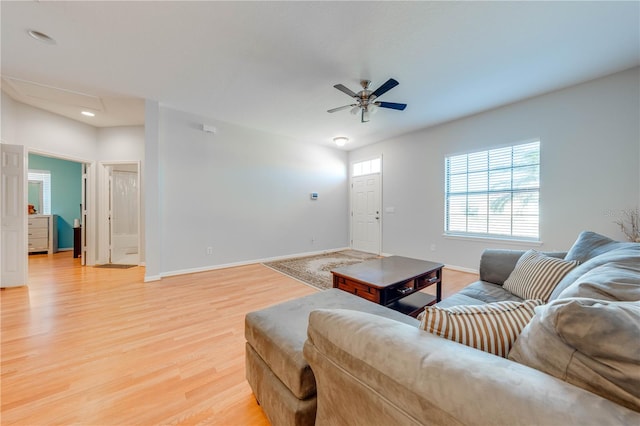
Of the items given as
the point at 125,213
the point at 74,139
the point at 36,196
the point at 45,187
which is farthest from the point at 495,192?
the point at 36,196

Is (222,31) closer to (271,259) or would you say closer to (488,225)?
(271,259)

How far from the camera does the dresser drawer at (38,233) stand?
5555 mm

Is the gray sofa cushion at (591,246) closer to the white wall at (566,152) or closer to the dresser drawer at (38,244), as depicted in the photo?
the white wall at (566,152)

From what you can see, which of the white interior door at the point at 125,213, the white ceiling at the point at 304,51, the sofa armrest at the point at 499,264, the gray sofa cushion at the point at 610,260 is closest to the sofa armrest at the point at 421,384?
the gray sofa cushion at the point at 610,260

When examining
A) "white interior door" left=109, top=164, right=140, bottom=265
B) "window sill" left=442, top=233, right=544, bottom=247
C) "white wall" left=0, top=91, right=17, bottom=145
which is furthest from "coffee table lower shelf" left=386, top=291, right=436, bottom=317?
"white wall" left=0, top=91, right=17, bottom=145

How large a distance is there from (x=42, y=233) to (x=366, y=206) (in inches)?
310

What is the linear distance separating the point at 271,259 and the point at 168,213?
2073 mm

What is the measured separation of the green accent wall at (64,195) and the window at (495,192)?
29.8 feet

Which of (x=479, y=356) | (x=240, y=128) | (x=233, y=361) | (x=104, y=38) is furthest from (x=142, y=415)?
(x=240, y=128)

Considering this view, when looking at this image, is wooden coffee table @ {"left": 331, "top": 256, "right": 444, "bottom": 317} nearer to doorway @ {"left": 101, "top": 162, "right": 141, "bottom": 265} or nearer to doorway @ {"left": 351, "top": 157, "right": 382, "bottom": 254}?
doorway @ {"left": 351, "top": 157, "right": 382, "bottom": 254}

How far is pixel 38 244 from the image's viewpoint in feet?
18.4

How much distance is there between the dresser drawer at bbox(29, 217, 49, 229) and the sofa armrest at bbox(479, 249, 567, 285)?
29.2 ft

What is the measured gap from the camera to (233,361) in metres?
1.77

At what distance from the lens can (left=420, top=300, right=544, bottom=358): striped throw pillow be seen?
785 millimetres
